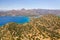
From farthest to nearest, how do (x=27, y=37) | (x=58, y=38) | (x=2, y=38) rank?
(x=58, y=38) → (x=27, y=37) → (x=2, y=38)

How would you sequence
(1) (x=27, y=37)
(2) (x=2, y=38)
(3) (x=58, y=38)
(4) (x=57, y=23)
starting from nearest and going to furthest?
(2) (x=2, y=38), (1) (x=27, y=37), (3) (x=58, y=38), (4) (x=57, y=23)

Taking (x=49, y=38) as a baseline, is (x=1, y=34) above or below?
above

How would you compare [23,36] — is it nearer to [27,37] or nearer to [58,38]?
[27,37]

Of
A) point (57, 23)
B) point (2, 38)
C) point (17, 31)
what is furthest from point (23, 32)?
point (57, 23)

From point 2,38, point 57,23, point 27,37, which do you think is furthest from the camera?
point 57,23

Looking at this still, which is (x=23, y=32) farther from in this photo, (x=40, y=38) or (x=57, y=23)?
(x=57, y=23)

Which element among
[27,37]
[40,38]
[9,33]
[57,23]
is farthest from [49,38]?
[57,23]

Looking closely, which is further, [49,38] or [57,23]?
[57,23]

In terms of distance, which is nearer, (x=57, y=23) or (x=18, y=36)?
(x=18, y=36)

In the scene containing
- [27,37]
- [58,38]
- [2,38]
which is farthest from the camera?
[58,38]
